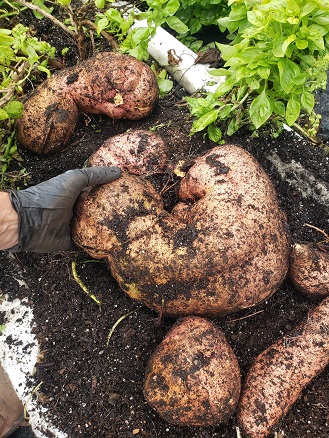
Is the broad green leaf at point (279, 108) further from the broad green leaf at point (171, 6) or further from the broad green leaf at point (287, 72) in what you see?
the broad green leaf at point (171, 6)

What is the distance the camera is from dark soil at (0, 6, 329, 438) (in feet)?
6.73

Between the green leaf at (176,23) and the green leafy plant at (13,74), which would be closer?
the green leafy plant at (13,74)

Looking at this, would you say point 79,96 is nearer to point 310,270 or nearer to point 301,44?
point 301,44

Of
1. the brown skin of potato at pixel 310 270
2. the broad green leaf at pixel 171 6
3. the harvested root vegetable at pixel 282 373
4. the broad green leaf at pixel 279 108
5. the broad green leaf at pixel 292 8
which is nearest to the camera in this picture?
the broad green leaf at pixel 292 8

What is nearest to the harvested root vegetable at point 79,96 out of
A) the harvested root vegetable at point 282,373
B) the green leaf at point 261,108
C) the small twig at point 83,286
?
the green leaf at point 261,108

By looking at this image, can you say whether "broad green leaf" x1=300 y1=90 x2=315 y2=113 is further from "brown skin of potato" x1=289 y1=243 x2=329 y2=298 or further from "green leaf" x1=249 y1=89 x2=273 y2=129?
"brown skin of potato" x1=289 y1=243 x2=329 y2=298

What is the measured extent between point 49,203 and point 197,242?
0.72 meters

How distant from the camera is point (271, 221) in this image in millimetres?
2088

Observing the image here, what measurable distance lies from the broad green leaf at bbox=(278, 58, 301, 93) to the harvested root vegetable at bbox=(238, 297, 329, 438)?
1096 millimetres

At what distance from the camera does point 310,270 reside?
2.16 m

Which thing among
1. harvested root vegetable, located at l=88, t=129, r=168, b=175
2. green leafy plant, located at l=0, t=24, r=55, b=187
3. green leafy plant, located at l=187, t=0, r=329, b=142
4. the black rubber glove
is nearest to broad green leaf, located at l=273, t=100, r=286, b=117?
green leafy plant, located at l=187, t=0, r=329, b=142

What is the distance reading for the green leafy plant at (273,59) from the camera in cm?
184

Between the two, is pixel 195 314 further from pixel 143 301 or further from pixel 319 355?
pixel 319 355

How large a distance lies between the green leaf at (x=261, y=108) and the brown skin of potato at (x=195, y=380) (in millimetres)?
1089
